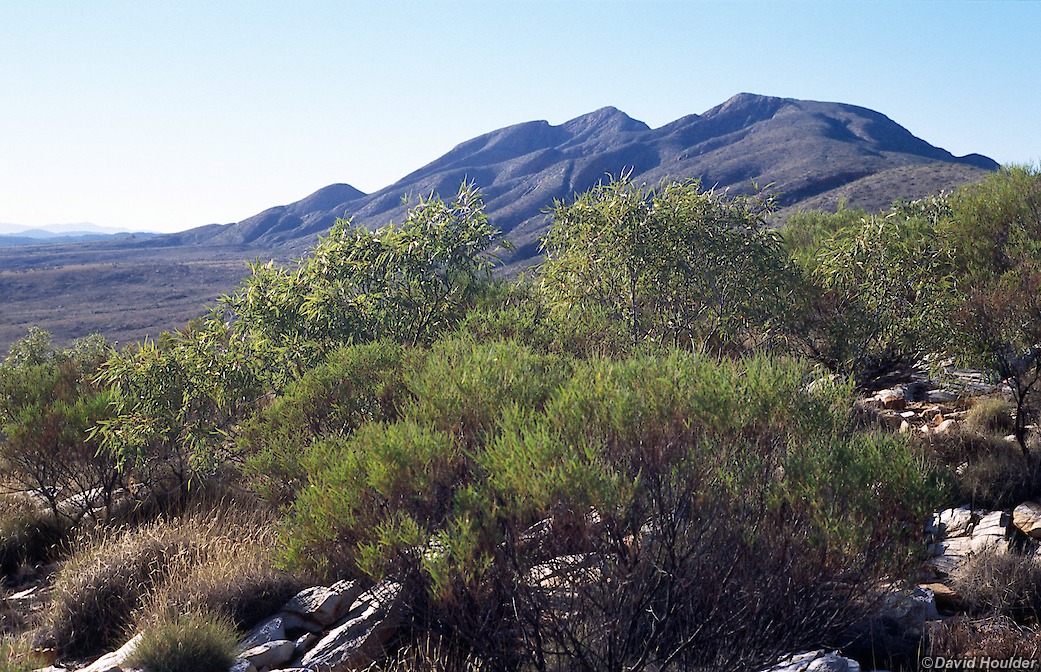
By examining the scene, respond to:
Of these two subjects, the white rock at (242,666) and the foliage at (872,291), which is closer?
the white rock at (242,666)

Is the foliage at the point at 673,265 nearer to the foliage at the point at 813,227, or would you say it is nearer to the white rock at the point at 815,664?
the foliage at the point at 813,227

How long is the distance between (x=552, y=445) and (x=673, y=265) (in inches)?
258

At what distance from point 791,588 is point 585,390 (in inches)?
70.2

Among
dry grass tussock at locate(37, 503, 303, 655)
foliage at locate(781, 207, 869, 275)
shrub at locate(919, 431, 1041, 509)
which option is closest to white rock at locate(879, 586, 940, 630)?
shrub at locate(919, 431, 1041, 509)

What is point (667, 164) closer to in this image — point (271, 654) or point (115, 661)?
point (271, 654)

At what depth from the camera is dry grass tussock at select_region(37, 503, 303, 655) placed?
5988 millimetres

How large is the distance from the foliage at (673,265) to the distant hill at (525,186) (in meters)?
25.6

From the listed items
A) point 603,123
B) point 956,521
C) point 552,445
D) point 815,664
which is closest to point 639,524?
point 552,445

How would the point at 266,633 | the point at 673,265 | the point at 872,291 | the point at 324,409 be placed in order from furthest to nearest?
the point at 872,291 → the point at 673,265 → the point at 324,409 → the point at 266,633

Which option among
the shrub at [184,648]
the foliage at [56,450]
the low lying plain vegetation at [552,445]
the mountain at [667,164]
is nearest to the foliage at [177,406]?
the low lying plain vegetation at [552,445]

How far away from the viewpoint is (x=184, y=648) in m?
5.11

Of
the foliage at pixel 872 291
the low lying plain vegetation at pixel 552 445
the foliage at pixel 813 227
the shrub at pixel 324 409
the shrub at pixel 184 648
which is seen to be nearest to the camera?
the low lying plain vegetation at pixel 552 445

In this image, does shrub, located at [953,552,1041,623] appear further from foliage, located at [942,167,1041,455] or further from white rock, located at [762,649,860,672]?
foliage, located at [942,167,1041,455]

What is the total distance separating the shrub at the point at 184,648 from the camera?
509 cm
